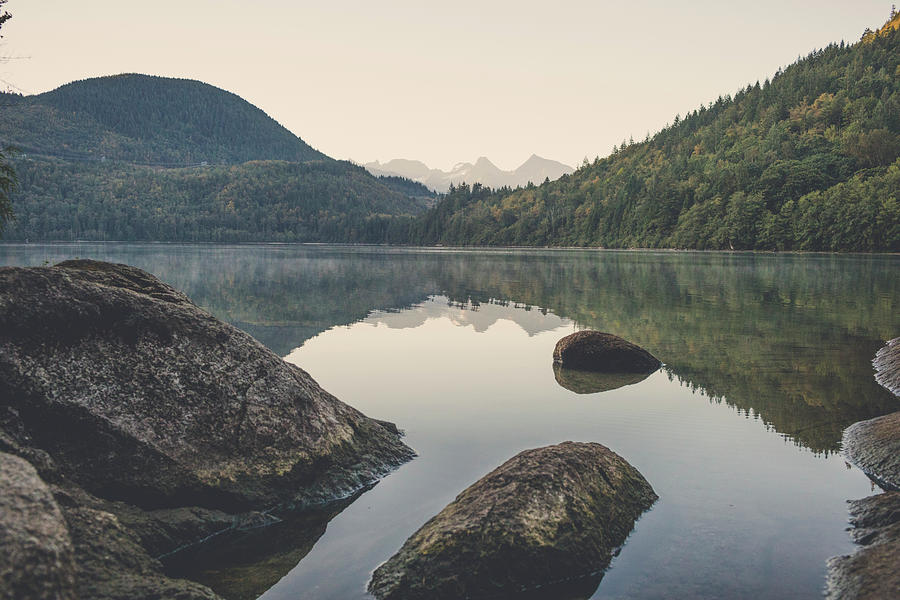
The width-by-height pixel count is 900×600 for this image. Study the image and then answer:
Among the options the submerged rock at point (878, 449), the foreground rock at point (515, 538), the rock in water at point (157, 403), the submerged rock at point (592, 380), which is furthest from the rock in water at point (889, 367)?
the rock in water at point (157, 403)

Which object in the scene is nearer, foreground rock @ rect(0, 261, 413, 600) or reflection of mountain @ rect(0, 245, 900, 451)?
foreground rock @ rect(0, 261, 413, 600)

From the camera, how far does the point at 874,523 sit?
8.03 m

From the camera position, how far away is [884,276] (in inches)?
2167

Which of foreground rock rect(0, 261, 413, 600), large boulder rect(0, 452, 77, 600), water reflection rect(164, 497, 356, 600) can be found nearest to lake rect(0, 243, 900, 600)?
water reflection rect(164, 497, 356, 600)

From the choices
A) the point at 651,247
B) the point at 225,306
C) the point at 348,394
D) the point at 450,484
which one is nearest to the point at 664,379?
the point at 348,394

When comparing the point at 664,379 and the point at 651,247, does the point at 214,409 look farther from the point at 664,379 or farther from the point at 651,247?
the point at 651,247

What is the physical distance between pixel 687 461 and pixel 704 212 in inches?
6631

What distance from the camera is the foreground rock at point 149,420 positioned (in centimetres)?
748

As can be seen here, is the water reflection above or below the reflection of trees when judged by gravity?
below

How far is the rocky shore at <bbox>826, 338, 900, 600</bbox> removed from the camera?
6211 mm

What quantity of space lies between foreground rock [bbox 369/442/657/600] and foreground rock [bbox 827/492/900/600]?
225 cm

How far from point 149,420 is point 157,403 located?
26 cm

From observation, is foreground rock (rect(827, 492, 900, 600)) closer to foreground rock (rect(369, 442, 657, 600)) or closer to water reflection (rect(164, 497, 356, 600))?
foreground rock (rect(369, 442, 657, 600))

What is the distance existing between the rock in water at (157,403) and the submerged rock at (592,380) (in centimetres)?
778
